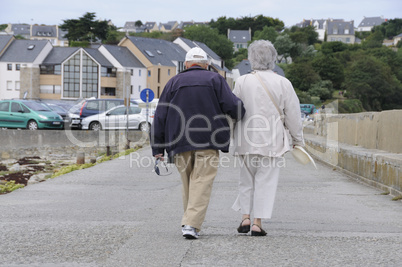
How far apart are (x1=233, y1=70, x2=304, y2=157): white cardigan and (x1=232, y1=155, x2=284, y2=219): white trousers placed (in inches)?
5.2

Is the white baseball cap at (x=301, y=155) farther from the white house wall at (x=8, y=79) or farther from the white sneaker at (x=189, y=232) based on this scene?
the white house wall at (x=8, y=79)

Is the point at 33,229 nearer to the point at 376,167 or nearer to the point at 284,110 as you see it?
the point at 284,110

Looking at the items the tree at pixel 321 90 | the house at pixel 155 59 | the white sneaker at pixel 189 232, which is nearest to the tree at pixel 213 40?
the house at pixel 155 59

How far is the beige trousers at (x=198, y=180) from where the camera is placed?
5996mm

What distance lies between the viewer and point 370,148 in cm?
1326

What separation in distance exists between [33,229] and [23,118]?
24481mm

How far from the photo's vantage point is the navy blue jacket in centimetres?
603

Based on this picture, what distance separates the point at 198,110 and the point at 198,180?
0.70 meters

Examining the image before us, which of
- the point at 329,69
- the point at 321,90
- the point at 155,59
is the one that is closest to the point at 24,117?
the point at 155,59

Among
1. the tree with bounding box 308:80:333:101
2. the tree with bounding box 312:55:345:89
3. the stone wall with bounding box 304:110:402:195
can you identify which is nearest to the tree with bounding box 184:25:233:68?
the tree with bounding box 312:55:345:89

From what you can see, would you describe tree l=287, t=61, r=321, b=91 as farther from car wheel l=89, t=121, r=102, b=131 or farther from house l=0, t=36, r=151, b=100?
car wheel l=89, t=121, r=102, b=131

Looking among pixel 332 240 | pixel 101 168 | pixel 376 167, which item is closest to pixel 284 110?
pixel 332 240

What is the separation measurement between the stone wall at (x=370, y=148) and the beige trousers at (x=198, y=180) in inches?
180

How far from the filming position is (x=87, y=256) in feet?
16.9
